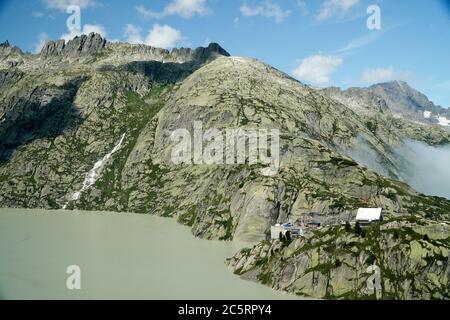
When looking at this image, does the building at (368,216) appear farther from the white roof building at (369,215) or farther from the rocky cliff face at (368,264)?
the rocky cliff face at (368,264)

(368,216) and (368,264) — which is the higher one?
(368,216)

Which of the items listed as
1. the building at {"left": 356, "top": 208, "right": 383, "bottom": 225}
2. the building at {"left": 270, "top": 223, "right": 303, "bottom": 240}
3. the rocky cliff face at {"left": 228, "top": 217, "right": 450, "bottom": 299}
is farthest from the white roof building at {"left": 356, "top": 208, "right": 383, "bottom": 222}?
the building at {"left": 270, "top": 223, "right": 303, "bottom": 240}

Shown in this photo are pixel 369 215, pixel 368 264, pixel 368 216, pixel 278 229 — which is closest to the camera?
pixel 368 264

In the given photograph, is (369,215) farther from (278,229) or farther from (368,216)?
→ (278,229)

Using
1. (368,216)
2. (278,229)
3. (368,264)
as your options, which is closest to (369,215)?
(368,216)

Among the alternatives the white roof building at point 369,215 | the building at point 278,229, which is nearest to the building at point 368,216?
the white roof building at point 369,215

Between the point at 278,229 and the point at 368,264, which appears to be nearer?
the point at 368,264

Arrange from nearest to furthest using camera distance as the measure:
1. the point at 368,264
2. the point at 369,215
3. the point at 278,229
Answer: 1. the point at 368,264
2. the point at 369,215
3. the point at 278,229
